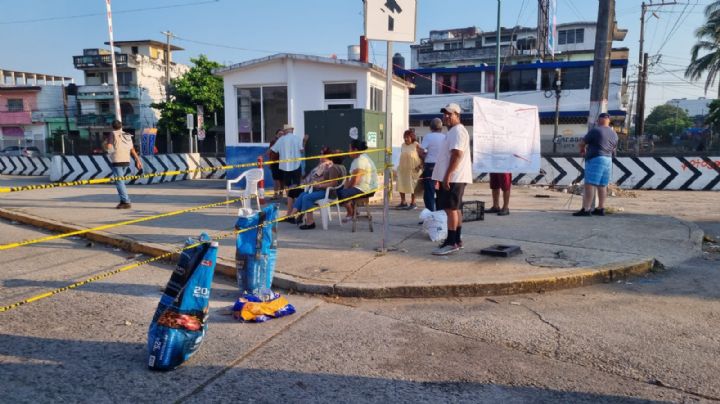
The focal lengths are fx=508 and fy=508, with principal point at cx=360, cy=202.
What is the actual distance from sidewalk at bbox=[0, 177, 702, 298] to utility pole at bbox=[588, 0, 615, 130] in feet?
8.53

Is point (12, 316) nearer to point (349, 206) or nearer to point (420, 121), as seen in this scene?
point (349, 206)

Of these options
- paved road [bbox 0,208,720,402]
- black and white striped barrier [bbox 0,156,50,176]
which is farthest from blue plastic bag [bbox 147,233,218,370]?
black and white striped barrier [bbox 0,156,50,176]

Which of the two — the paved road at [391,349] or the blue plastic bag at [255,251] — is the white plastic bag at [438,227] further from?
the blue plastic bag at [255,251]

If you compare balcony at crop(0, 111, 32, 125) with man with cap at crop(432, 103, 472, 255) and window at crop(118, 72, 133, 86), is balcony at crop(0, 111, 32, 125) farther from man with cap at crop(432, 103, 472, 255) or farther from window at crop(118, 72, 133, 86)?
man with cap at crop(432, 103, 472, 255)

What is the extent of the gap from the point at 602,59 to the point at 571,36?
5425cm

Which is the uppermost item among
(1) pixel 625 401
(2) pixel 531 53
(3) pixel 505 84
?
(2) pixel 531 53

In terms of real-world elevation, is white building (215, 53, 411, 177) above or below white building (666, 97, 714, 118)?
below

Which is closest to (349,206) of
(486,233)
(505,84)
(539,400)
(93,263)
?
(486,233)

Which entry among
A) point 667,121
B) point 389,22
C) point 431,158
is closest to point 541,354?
point 389,22

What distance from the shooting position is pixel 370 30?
20.1 ft

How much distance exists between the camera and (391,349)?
3906 millimetres

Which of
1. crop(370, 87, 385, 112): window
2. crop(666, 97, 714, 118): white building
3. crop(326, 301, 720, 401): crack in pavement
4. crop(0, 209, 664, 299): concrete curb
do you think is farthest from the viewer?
crop(666, 97, 714, 118): white building

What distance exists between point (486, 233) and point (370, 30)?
3.55m

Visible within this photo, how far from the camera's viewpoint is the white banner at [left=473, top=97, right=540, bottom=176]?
9.25 m
